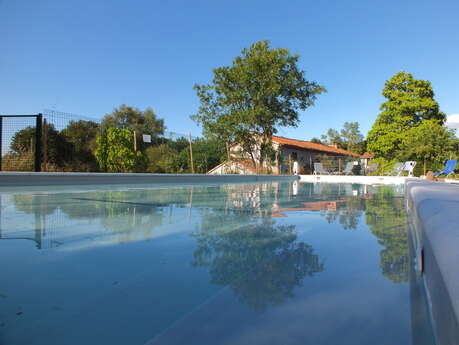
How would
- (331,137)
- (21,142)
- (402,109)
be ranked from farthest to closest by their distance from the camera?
(331,137) → (402,109) → (21,142)

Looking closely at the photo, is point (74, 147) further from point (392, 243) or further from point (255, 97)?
point (255, 97)

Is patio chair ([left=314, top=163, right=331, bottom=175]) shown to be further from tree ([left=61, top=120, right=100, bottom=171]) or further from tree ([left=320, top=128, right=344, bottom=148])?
tree ([left=320, top=128, right=344, bottom=148])

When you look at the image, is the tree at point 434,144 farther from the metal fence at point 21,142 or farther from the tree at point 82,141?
the metal fence at point 21,142

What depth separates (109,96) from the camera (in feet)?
71.2

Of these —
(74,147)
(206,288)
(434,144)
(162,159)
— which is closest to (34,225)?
(206,288)

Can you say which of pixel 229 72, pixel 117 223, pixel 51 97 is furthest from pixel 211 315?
Result: pixel 51 97

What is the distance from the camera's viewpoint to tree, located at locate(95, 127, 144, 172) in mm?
9047

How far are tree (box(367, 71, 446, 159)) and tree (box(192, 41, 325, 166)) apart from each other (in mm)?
10230

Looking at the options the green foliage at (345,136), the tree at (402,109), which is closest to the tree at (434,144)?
the tree at (402,109)

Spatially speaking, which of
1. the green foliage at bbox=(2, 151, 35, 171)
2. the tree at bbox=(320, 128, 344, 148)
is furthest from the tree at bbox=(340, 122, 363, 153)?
the green foliage at bbox=(2, 151, 35, 171)

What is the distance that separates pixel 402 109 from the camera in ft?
74.3

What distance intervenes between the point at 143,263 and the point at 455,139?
21.0 meters

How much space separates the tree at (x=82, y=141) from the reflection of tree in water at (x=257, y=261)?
289 inches

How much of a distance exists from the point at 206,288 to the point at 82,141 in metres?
8.63
